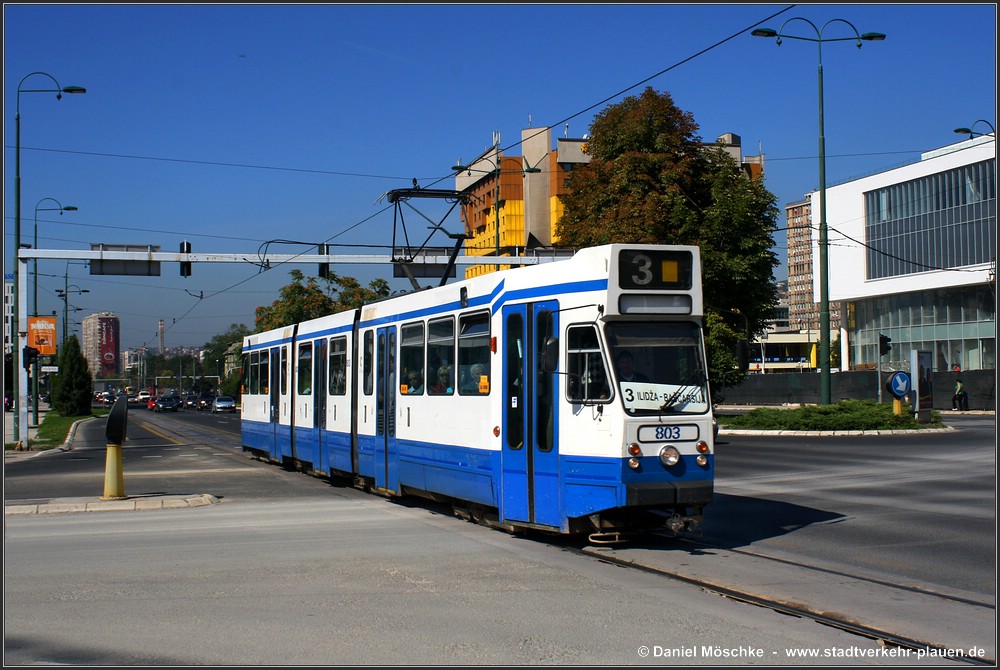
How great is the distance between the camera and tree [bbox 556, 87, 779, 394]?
32.9 meters

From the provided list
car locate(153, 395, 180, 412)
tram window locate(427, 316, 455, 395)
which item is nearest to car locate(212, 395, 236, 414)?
car locate(153, 395, 180, 412)

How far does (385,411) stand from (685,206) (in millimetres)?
20257

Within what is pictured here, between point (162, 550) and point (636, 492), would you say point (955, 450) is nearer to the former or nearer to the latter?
point (636, 492)

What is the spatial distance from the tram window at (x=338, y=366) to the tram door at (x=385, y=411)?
1772mm

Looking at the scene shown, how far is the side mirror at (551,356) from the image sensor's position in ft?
34.0

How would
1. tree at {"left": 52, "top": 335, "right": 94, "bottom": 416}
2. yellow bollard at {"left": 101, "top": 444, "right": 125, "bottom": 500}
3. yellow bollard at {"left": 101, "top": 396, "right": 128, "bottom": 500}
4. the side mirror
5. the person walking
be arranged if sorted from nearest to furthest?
the side mirror, yellow bollard at {"left": 101, "top": 396, "right": 128, "bottom": 500}, yellow bollard at {"left": 101, "top": 444, "right": 125, "bottom": 500}, the person walking, tree at {"left": 52, "top": 335, "right": 94, "bottom": 416}

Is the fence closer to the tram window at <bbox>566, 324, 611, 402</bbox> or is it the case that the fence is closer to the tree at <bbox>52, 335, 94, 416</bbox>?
the tram window at <bbox>566, 324, 611, 402</bbox>

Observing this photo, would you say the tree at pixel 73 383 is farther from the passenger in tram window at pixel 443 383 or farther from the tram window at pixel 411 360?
the passenger in tram window at pixel 443 383

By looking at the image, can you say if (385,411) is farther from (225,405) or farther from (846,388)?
(225,405)

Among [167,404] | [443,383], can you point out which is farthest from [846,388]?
[167,404]

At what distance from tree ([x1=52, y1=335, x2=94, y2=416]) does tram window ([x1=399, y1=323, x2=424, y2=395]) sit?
198 feet

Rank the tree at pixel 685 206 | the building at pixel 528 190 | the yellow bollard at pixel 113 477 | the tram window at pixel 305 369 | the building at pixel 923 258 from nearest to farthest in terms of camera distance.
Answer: the yellow bollard at pixel 113 477 < the tram window at pixel 305 369 < the tree at pixel 685 206 < the building at pixel 923 258 < the building at pixel 528 190

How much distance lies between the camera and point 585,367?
1070 cm

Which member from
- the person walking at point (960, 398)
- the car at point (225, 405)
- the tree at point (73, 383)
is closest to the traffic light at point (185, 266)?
the person walking at point (960, 398)
